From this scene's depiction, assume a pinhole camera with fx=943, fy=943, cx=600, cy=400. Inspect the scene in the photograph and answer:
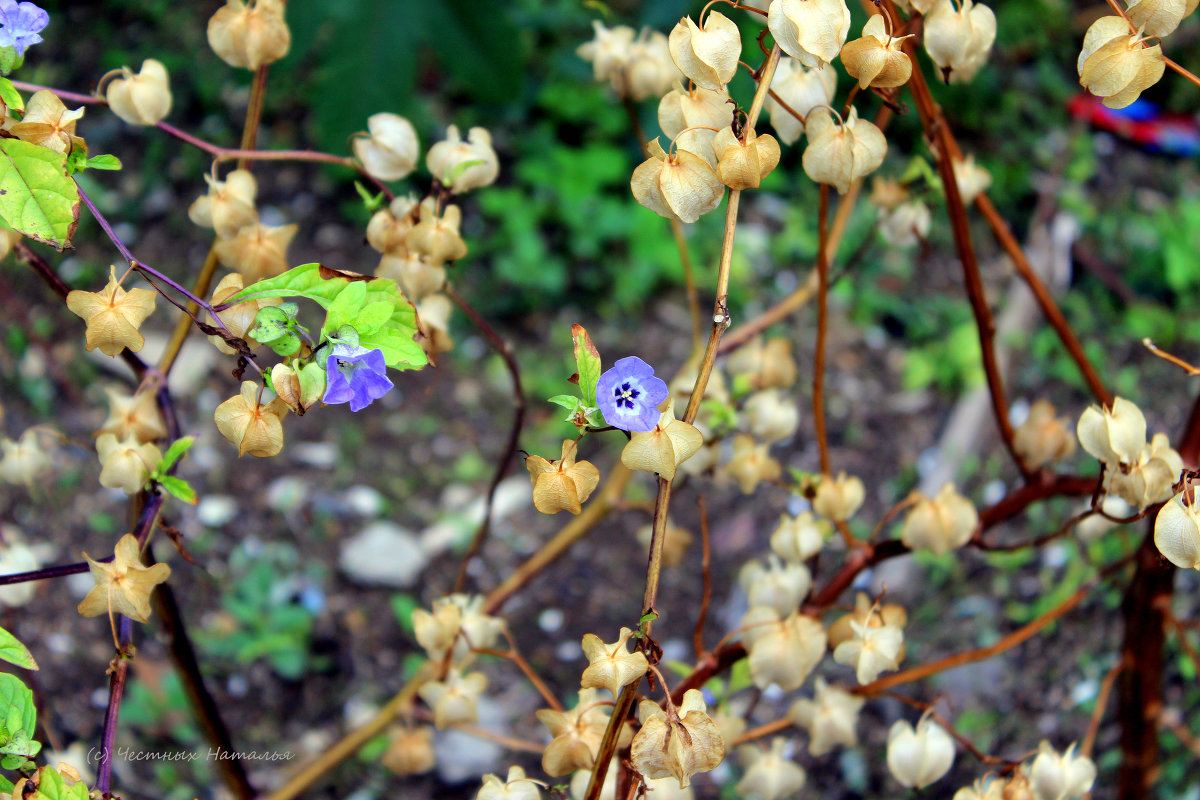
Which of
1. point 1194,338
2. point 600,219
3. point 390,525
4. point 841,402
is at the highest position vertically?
point 1194,338

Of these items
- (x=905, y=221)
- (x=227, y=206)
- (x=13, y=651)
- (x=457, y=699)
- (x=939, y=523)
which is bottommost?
(x=457, y=699)

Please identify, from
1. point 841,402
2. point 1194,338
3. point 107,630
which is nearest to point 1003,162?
point 1194,338

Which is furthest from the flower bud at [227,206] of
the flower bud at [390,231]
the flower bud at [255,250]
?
the flower bud at [390,231]

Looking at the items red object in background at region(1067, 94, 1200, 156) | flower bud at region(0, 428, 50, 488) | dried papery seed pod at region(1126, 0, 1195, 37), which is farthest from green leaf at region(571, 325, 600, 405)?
red object in background at region(1067, 94, 1200, 156)

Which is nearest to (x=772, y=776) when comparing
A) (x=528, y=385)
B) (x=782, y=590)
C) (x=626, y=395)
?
(x=782, y=590)

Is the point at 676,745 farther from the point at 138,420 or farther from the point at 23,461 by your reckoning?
the point at 23,461

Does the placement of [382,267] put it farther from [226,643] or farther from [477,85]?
[477,85]
